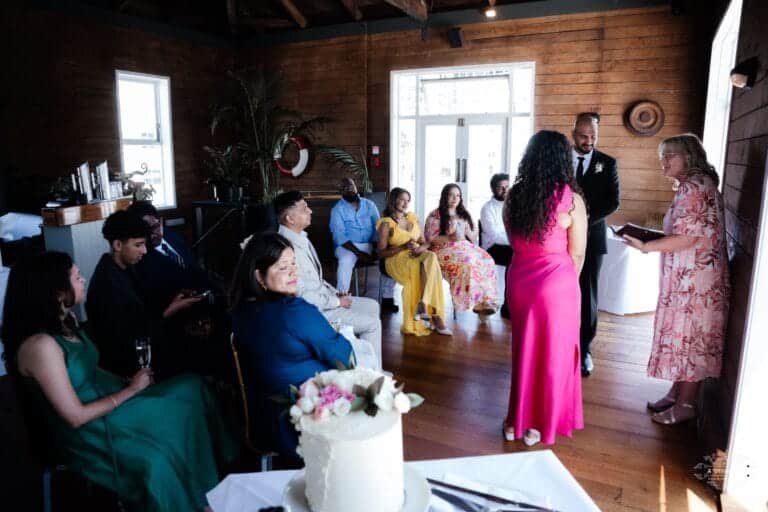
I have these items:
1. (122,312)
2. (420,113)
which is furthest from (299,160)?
(122,312)

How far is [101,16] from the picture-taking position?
243 inches

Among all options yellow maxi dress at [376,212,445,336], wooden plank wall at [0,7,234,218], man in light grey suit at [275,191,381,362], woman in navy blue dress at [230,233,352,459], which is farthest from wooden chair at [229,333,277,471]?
wooden plank wall at [0,7,234,218]

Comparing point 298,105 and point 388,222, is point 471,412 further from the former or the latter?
point 298,105

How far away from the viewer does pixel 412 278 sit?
4.16 metres

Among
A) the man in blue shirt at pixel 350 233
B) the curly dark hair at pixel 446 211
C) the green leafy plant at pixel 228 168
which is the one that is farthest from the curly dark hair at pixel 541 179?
the green leafy plant at pixel 228 168

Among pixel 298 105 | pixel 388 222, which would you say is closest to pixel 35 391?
pixel 388 222

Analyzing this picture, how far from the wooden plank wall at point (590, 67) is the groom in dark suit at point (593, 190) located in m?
3.05

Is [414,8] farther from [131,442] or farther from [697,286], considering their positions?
[131,442]

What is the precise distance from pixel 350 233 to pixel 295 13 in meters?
3.98

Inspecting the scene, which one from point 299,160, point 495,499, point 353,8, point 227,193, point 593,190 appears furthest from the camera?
point 299,160

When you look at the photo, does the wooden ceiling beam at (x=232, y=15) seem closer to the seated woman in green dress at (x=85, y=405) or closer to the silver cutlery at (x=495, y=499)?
the seated woman in green dress at (x=85, y=405)

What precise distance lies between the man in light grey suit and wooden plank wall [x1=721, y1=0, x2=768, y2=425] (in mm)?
1678

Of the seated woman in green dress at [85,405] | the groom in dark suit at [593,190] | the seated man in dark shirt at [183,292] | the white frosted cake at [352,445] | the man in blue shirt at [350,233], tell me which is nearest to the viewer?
the white frosted cake at [352,445]

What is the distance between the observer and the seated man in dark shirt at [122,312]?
223 centimetres
